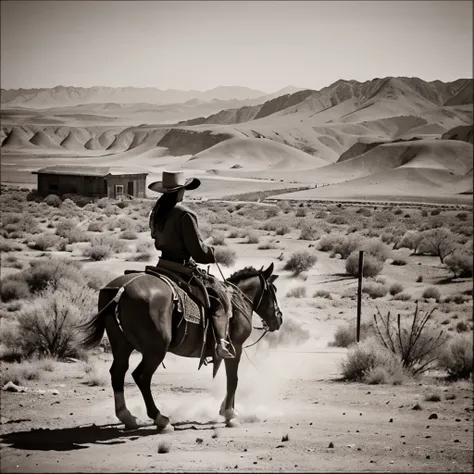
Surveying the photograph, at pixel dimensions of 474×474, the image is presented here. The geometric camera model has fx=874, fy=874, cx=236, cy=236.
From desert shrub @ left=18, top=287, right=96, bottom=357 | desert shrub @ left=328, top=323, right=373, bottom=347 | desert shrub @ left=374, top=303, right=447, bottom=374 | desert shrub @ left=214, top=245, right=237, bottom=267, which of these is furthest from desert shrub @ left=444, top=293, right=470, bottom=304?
desert shrub @ left=18, top=287, right=96, bottom=357

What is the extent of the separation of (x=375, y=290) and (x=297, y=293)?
2.25 meters

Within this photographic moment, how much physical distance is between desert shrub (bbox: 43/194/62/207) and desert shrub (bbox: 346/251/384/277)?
15.9 meters

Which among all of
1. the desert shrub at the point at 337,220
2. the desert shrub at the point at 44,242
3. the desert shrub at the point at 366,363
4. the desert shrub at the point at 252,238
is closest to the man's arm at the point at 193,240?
the desert shrub at the point at 366,363

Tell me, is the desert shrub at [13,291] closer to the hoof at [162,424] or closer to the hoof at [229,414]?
the hoof at [229,414]

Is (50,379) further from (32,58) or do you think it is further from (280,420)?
(32,58)

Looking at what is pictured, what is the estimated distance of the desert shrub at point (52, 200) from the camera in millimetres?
38994

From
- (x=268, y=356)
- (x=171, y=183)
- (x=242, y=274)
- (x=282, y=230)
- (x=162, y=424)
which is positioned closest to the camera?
(x=162, y=424)

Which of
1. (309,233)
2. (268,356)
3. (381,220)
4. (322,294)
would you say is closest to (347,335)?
(268,356)

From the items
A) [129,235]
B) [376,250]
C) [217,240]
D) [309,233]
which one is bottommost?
[376,250]

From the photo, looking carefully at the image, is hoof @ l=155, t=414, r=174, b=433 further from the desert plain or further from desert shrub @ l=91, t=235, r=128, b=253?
desert shrub @ l=91, t=235, r=128, b=253

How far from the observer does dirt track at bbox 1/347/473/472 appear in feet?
28.1

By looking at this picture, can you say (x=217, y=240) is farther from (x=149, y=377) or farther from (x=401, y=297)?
(x=149, y=377)

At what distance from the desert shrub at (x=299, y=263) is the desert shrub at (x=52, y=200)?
1413 cm

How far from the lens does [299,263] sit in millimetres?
28250
